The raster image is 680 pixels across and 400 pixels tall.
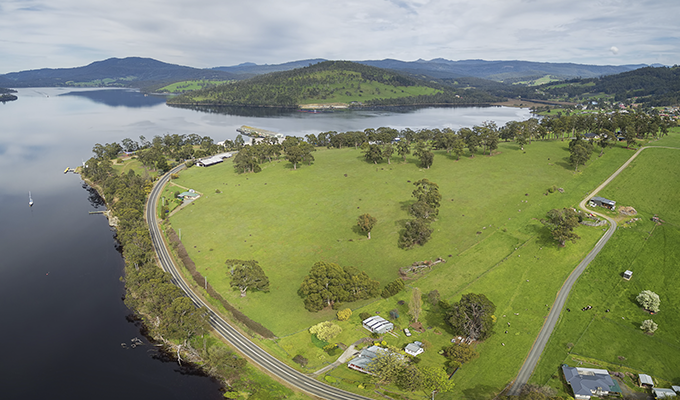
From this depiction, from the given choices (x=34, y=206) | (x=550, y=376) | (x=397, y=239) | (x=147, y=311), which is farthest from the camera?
(x=34, y=206)

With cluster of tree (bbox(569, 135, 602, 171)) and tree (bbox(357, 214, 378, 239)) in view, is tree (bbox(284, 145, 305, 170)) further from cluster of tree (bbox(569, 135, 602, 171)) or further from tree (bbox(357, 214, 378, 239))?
cluster of tree (bbox(569, 135, 602, 171))

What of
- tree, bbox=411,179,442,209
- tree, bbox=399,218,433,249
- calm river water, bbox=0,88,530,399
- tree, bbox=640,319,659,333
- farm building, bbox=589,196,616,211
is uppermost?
tree, bbox=411,179,442,209

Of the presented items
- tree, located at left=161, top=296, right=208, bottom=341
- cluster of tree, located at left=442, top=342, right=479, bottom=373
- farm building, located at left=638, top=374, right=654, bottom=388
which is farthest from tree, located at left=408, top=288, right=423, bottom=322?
tree, located at left=161, top=296, right=208, bottom=341

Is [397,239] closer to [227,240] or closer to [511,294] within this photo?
[511,294]

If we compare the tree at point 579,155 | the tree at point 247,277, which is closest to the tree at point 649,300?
the tree at point 579,155

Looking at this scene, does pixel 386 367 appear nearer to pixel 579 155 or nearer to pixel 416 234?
pixel 416 234

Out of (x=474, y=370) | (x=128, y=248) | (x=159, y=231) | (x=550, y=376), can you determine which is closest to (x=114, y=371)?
(x=128, y=248)
